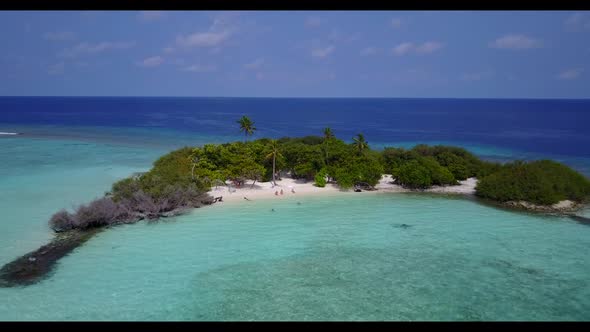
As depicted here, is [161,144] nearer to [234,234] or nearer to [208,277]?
[234,234]

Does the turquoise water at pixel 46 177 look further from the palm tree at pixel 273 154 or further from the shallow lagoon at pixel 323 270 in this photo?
the palm tree at pixel 273 154

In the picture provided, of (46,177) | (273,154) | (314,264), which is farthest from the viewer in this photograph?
(46,177)

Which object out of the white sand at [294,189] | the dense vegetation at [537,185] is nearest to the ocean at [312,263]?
the white sand at [294,189]

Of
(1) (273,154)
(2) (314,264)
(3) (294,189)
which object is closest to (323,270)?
(2) (314,264)

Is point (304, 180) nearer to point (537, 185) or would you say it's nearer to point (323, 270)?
point (537, 185)

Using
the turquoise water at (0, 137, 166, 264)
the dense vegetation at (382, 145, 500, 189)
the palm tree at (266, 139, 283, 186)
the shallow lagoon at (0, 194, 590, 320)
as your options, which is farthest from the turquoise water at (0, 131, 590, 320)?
the palm tree at (266, 139, 283, 186)

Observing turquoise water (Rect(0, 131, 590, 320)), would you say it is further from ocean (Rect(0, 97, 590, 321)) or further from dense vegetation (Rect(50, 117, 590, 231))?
dense vegetation (Rect(50, 117, 590, 231))
